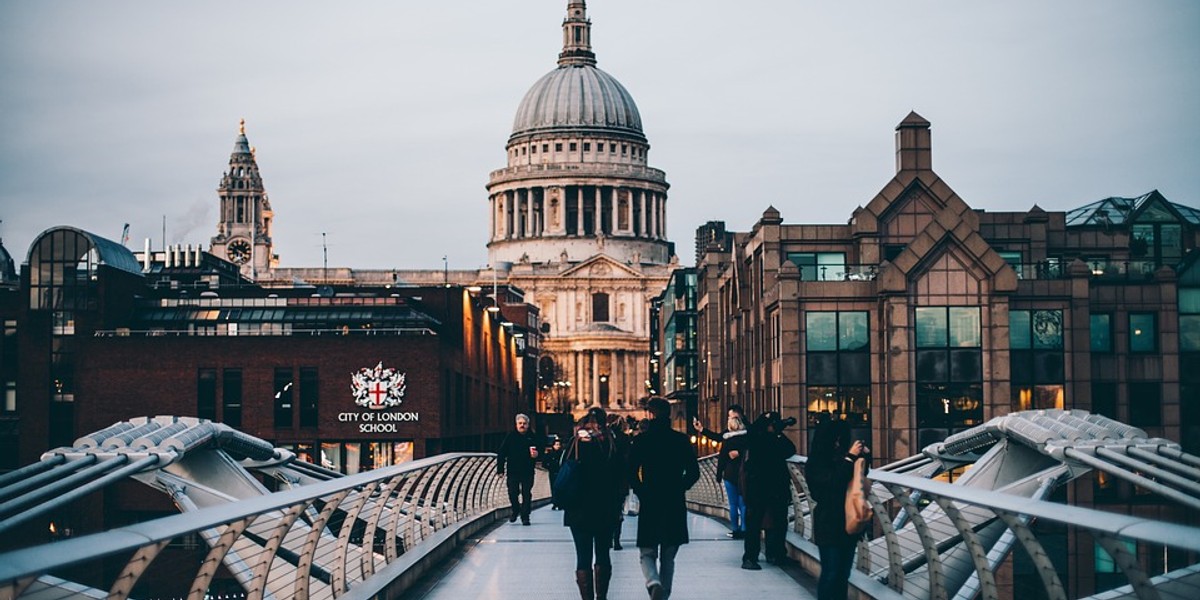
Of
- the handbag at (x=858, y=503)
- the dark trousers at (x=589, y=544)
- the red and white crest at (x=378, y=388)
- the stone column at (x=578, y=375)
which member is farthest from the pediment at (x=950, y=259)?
the stone column at (x=578, y=375)

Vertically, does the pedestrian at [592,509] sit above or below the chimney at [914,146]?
below

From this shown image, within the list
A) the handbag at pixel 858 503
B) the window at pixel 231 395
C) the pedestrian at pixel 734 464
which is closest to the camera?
the handbag at pixel 858 503

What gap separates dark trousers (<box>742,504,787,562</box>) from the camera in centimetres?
1920

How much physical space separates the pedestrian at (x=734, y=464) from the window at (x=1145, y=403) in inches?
1337

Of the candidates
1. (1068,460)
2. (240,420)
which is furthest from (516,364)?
(1068,460)

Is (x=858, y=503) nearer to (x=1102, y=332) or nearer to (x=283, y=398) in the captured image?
(x=1102, y=332)

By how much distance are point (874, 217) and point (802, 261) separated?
10.9 feet

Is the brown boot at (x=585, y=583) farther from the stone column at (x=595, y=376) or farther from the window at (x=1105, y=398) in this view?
the stone column at (x=595, y=376)

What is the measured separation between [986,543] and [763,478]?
286 centimetres

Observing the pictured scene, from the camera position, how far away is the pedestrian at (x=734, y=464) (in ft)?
66.0

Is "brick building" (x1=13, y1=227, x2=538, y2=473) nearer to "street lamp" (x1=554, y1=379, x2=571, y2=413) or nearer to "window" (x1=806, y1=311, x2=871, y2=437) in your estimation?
"window" (x1=806, y1=311, x2=871, y2=437)

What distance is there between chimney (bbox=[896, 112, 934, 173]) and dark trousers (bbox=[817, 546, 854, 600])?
40959mm

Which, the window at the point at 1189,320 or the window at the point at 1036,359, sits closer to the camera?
the window at the point at 1036,359

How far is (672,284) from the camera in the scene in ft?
368
